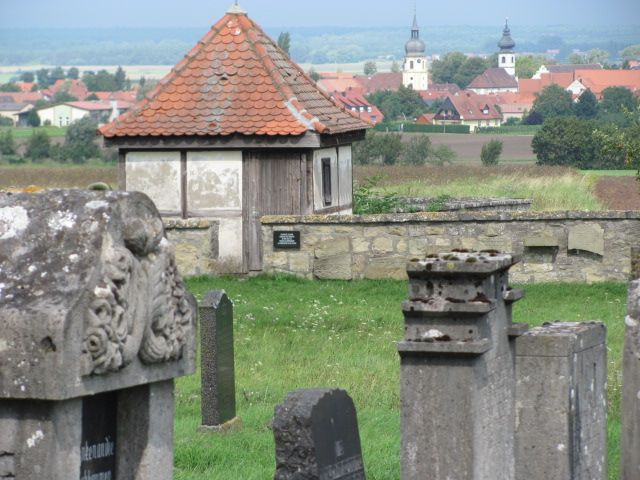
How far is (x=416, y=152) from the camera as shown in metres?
63.9

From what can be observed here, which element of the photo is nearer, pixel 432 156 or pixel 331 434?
pixel 331 434

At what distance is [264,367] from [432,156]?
52.3 meters

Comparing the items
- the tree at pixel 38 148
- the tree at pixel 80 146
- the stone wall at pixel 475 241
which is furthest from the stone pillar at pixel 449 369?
the tree at pixel 38 148

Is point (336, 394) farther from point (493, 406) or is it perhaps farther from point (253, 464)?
point (253, 464)

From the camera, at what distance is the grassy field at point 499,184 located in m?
34.5

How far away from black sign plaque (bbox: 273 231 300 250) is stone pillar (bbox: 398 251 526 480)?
13.4 metres

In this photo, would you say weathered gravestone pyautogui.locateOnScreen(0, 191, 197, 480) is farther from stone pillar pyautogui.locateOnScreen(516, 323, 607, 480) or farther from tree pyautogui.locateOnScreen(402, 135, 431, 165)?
tree pyautogui.locateOnScreen(402, 135, 431, 165)

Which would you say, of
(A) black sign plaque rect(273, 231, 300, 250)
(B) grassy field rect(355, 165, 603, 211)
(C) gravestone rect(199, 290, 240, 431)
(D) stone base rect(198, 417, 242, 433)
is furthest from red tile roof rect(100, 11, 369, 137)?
(D) stone base rect(198, 417, 242, 433)

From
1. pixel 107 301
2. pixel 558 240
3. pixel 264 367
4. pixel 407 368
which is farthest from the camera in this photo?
pixel 558 240

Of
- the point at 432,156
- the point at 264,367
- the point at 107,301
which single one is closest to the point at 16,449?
the point at 107,301

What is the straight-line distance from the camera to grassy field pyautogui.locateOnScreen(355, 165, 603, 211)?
3453 cm

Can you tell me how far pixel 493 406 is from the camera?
7.66m

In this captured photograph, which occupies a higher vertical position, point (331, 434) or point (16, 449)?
point (16, 449)

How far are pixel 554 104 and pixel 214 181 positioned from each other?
110477mm
